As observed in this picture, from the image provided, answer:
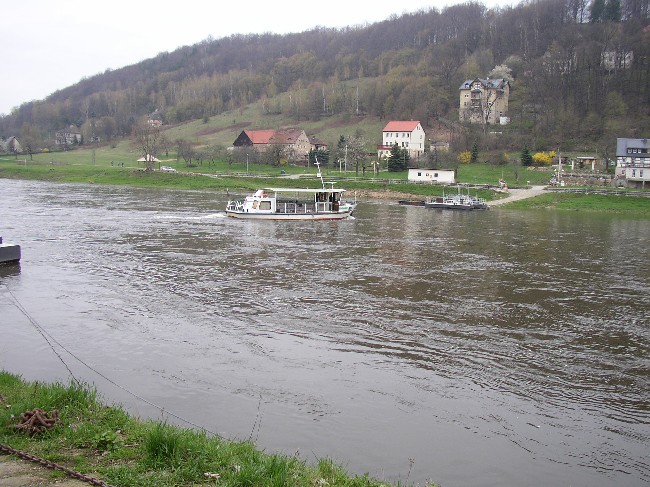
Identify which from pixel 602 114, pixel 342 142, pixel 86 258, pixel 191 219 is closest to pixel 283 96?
pixel 342 142

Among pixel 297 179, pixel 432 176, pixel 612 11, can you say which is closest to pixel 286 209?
pixel 297 179

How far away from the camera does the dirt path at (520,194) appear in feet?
230

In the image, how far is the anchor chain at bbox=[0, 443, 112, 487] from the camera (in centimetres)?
759

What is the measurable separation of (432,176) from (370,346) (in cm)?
6909

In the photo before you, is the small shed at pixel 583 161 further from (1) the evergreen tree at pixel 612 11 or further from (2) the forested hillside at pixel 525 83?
(1) the evergreen tree at pixel 612 11

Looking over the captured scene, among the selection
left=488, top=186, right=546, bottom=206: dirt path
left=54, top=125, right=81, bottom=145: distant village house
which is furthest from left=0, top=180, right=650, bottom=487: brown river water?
left=54, top=125, right=81, bottom=145: distant village house

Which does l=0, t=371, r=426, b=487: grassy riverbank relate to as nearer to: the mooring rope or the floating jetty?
the mooring rope

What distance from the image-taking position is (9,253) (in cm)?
2850

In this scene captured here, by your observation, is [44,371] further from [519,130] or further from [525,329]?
[519,130]

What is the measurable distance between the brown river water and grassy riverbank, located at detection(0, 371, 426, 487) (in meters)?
1.88

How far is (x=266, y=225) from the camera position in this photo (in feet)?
164

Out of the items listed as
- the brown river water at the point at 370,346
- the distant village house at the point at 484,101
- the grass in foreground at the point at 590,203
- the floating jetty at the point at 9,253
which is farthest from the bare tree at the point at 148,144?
the floating jetty at the point at 9,253

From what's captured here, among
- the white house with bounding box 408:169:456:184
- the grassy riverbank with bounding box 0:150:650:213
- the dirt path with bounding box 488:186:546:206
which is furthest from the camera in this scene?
the white house with bounding box 408:169:456:184

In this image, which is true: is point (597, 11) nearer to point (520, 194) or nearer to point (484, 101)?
point (484, 101)
